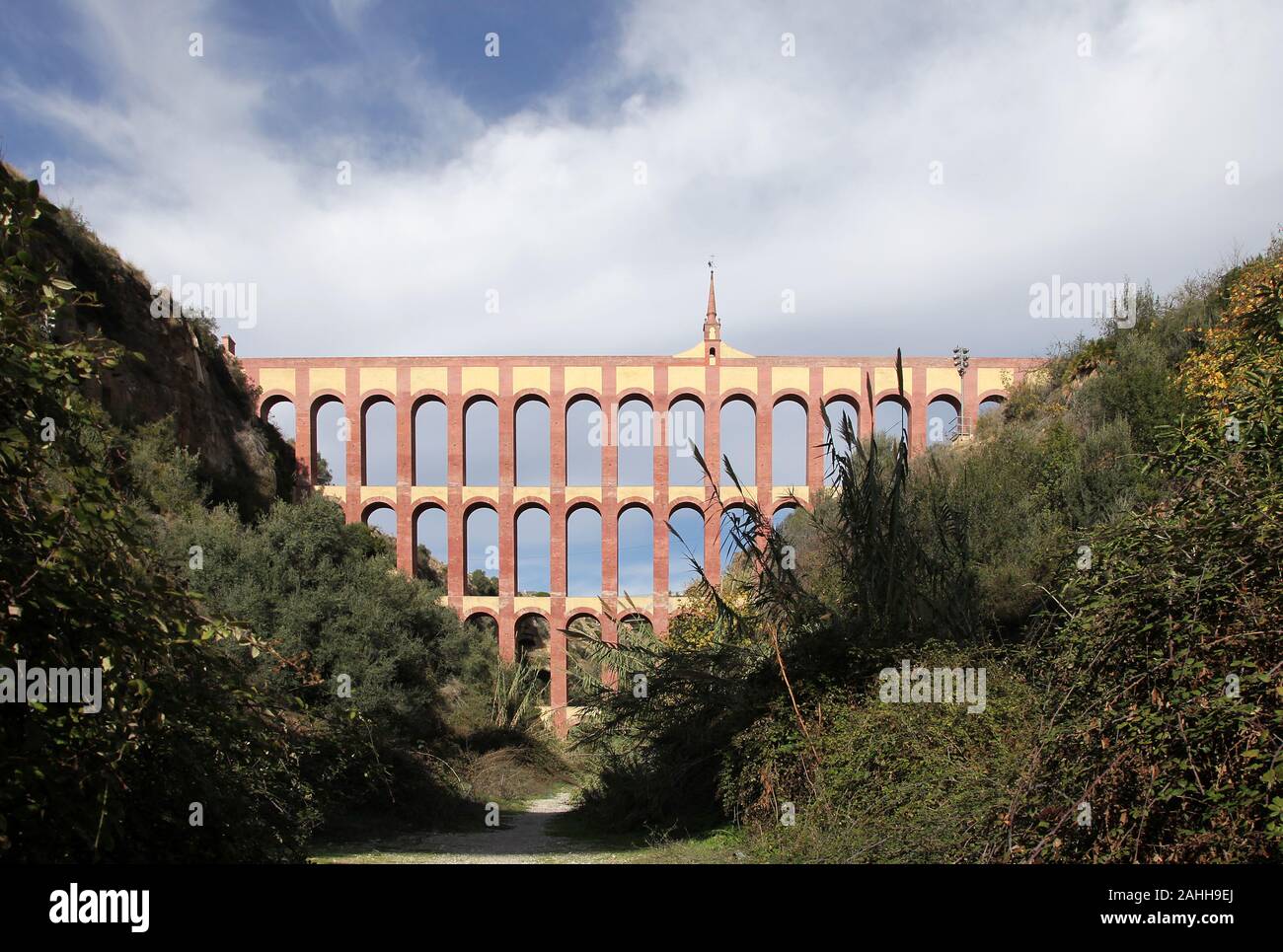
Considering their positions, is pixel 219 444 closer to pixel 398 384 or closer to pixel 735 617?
pixel 398 384

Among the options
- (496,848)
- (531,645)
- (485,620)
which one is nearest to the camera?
(496,848)

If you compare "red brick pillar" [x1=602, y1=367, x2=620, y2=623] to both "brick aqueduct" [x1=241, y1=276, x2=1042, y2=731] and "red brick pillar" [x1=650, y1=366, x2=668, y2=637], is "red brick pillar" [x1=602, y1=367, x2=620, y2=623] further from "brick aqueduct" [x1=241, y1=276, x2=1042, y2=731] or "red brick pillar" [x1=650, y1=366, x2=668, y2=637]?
"red brick pillar" [x1=650, y1=366, x2=668, y2=637]

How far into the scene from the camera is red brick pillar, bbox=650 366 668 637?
3494 cm

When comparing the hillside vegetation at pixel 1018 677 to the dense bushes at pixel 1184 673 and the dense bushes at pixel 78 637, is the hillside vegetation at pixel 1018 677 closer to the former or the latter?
the dense bushes at pixel 1184 673

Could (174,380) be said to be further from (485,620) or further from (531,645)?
(531,645)

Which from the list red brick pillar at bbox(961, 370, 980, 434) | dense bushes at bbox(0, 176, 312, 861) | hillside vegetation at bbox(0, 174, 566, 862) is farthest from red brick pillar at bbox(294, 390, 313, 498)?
dense bushes at bbox(0, 176, 312, 861)

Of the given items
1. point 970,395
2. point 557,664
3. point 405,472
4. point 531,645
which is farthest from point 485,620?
point 970,395

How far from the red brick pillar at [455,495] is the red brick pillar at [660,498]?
7.14m

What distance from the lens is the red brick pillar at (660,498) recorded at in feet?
115

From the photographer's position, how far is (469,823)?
16.1m

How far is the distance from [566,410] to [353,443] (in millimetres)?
8092

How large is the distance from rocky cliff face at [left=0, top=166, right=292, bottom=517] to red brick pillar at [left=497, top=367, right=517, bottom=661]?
7690mm

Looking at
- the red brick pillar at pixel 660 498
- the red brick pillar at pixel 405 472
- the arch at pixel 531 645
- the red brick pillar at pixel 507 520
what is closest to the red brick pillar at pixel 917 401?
the red brick pillar at pixel 660 498

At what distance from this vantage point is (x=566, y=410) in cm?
3688
